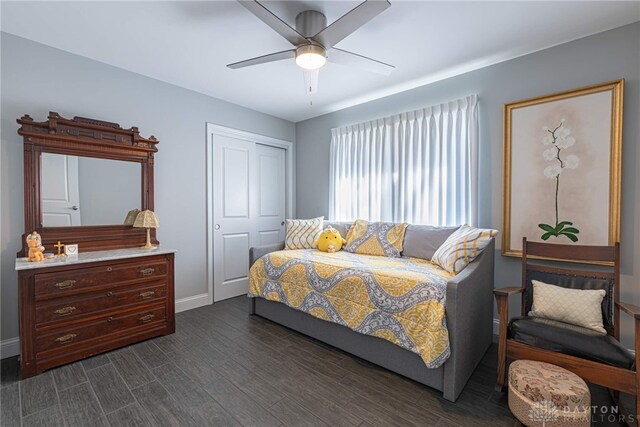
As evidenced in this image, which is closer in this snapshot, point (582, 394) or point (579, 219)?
point (582, 394)

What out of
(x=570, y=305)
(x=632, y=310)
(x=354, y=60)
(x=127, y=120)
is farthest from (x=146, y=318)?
(x=632, y=310)

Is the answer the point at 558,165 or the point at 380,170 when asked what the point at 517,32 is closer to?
the point at 558,165

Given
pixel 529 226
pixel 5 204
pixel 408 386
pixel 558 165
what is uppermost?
pixel 558 165

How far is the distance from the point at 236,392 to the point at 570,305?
2.25 meters

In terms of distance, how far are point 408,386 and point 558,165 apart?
7.23 ft

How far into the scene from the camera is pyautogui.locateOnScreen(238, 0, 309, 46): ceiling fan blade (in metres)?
1.53

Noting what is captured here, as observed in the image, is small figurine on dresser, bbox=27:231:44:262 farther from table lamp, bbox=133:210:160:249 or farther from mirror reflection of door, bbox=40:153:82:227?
table lamp, bbox=133:210:160:249

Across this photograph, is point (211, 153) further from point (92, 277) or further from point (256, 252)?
point (92, 277)

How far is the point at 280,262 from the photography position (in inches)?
113

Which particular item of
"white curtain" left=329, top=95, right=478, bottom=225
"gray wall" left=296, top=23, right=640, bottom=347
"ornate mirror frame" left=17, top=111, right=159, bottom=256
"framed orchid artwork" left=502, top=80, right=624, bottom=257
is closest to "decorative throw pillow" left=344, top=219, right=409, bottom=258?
"white curtain" left=329, top=95, right=478, bottom=225

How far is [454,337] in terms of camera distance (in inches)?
69.3

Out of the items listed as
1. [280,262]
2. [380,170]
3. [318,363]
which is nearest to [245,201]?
[280,262]

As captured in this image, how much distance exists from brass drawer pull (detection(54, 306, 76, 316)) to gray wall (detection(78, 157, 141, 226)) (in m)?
0.81

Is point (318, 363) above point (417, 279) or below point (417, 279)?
below
